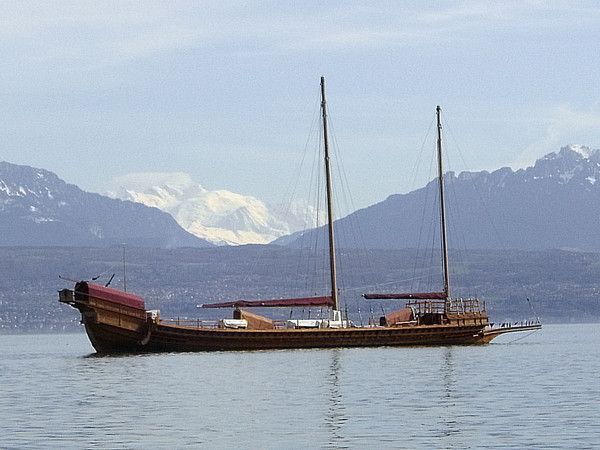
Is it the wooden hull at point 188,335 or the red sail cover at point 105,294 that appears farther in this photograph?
the wooden hull at point 188,335

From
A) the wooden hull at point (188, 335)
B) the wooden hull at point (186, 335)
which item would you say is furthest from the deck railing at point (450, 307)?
the wooden hull at point (188, 335)

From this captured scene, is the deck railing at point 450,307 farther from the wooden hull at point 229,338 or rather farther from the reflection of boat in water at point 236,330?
the wooden hull at point 229,338

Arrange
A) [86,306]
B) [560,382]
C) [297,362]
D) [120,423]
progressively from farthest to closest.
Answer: [86,306]
[297,362]
[560,382]
[120,423]

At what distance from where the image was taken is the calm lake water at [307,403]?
65250 mm

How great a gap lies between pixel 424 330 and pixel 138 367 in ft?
110

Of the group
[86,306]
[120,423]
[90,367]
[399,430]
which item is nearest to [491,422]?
[399,430]

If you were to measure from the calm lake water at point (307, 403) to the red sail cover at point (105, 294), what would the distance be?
6287mm

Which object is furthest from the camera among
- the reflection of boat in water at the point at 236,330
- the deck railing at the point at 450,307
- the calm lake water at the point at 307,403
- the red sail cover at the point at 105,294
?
the deck railing at the point at 450,307

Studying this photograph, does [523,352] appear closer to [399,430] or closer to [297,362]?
[297,362]

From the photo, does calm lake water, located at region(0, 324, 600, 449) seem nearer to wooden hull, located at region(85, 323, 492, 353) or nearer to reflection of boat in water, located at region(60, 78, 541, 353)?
reflection of boat in water, located at region(60, 78, 541, 353)

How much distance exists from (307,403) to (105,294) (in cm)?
5404

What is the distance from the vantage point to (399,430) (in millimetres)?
67312

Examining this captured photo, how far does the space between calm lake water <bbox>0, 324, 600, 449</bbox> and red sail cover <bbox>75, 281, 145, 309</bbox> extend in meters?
6.29

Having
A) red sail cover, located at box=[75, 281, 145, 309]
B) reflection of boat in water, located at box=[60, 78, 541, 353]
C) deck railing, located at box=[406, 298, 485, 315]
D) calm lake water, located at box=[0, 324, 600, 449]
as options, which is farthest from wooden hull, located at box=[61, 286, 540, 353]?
deck railing, located at box=[406, 298, 485, 315]
